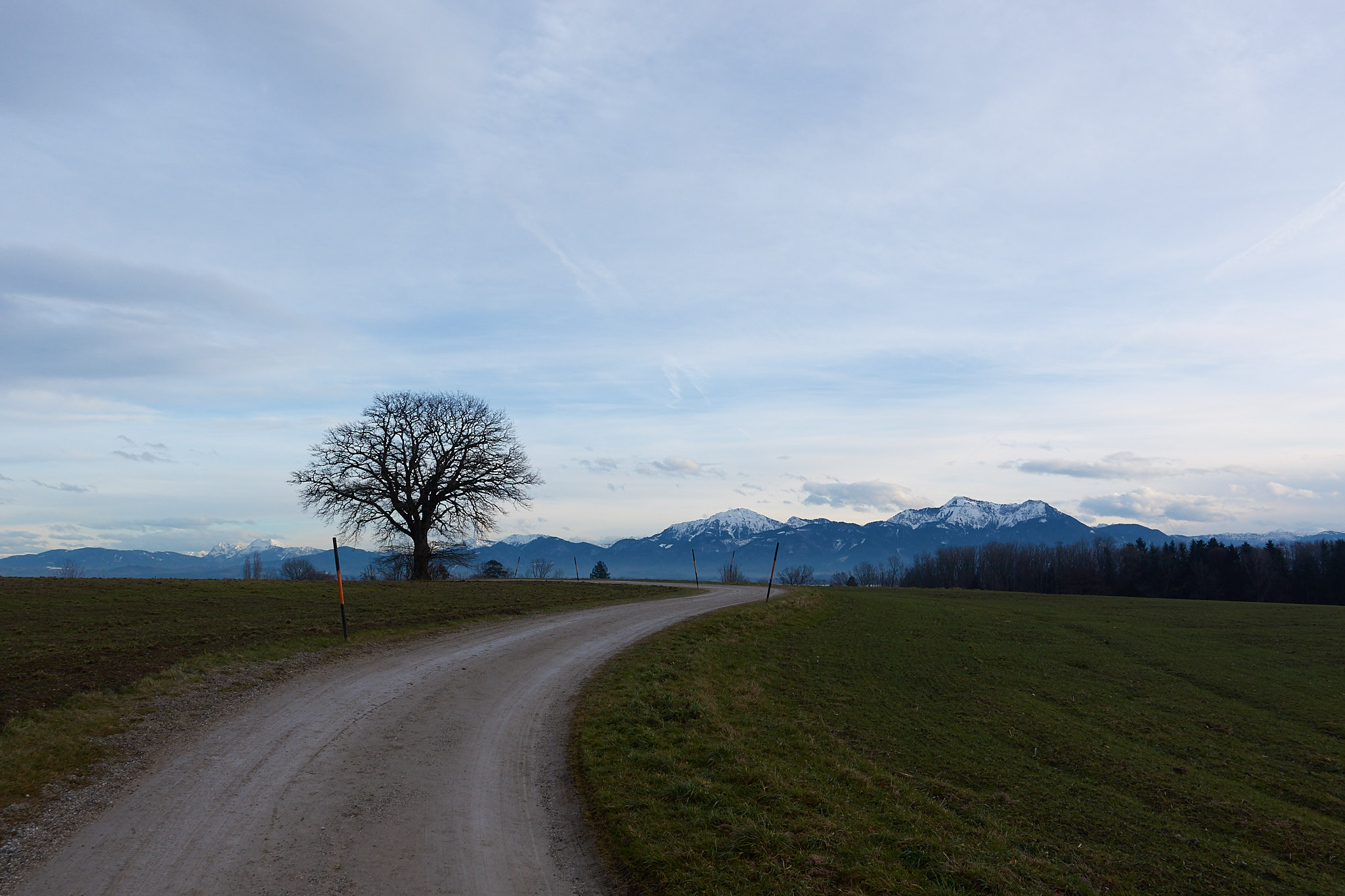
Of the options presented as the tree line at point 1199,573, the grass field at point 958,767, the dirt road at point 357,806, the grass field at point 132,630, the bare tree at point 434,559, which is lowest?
the tree line at point 1199,573

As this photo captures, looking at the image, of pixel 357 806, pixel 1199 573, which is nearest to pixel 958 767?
pixel 357 806

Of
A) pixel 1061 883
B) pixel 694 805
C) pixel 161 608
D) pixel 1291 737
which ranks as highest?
pixel 161 608

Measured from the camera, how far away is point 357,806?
27.6 feet

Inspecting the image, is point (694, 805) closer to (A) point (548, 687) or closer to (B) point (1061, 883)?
(B) point (1061, 883)

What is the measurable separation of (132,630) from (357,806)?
1633cm

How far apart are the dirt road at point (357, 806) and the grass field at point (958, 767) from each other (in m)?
0.86

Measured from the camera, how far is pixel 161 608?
24828 millimetres

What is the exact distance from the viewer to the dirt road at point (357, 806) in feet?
22.0

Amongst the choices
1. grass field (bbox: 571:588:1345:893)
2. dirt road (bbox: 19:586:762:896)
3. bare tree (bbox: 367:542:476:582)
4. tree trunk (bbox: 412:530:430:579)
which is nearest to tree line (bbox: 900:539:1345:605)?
bare tree (bbox: 367:542:476:582)

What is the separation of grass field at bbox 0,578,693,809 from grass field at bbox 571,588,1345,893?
7886mm

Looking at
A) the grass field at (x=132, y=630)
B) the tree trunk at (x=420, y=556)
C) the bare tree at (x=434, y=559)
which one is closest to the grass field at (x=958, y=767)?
the grass field at (x=132, y=630)

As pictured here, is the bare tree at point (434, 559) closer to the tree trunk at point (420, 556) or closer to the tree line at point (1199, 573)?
the tree trunk at point (420, 556)

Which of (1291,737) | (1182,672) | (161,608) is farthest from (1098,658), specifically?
(161,608)

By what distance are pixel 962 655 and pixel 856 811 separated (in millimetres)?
17466
